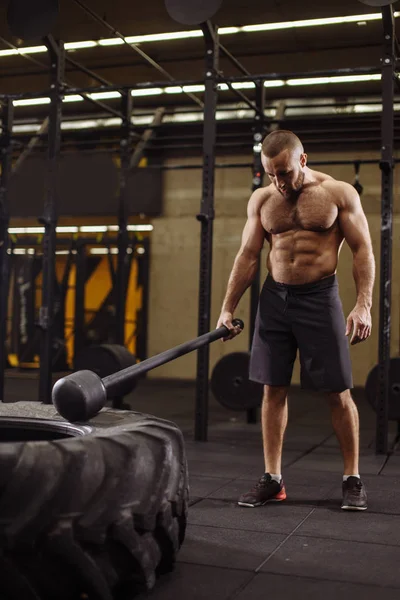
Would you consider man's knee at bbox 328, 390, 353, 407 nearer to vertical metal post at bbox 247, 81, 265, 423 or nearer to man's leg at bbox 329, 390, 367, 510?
man's leg at bbox 329, 390, 367, 510

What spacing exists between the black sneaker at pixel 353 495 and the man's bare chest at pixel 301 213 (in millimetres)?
1017

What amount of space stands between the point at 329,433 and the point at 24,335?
5.74 meters

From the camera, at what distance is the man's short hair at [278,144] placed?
282 cm

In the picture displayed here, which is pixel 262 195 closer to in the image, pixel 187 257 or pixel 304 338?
pixel 304 338

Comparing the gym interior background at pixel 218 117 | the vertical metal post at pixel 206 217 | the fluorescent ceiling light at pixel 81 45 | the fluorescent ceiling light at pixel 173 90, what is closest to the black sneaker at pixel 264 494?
the vertical metal post at pixel 206 217

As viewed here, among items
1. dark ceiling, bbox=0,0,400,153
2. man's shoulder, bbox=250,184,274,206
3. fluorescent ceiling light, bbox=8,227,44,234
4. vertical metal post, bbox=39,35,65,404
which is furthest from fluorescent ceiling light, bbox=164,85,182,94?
man's shoulder, bbox=250,184,274,206

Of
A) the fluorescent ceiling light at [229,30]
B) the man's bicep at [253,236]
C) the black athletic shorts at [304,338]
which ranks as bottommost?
the black athletic shorts at [304,338]

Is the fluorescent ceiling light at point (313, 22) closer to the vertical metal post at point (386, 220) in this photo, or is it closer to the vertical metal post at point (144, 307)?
the vertical metal post at point (386, 220)

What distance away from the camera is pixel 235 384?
5.45 m

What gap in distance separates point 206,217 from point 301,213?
1676mm

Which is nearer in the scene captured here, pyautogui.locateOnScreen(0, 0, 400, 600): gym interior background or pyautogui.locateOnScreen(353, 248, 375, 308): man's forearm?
pyautogui.locateOnScreen(0, 0, 400, 600): gym interior background

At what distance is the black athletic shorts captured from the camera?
2941 mm

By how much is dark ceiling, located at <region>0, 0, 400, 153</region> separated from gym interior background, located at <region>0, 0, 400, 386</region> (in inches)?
0.7

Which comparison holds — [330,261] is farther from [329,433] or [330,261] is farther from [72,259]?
[72,259]
